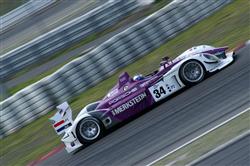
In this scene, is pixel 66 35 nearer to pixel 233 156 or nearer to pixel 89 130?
pixel 89 130

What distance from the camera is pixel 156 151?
9.46 m

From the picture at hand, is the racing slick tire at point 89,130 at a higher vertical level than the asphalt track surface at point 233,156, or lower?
higher

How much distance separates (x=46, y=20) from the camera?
2798 cm

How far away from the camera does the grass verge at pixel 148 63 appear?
1322 cm

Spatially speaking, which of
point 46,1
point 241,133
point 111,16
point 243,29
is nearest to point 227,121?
point 241,133

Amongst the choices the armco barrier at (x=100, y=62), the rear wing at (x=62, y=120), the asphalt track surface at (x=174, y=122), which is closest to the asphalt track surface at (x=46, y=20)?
the armco barrier at (x=100, y=62)

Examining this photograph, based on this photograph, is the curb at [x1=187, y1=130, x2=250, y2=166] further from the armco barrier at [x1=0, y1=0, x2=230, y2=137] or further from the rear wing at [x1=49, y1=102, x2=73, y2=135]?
the armco barrier at [x1=0, y1=0, x2=230, y2=137]

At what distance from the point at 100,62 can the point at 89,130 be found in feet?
13.7

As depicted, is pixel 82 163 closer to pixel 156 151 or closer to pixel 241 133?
pixel 156 151

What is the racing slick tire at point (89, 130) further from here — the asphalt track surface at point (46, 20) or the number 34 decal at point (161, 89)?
the asphalt track surface at point (46, 20)

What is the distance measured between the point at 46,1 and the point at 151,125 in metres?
19.5

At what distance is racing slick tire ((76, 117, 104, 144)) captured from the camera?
11891 mm

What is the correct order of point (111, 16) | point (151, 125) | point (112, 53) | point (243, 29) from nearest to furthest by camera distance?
point (151, 125)
point (243, 29)
point (112, 53)
point (111, 16)

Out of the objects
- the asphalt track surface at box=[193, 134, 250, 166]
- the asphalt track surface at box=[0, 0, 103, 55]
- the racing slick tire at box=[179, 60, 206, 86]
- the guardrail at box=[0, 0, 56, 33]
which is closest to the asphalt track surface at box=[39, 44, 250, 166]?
the racing slick tire at box=[179, 60, 206, 86]
